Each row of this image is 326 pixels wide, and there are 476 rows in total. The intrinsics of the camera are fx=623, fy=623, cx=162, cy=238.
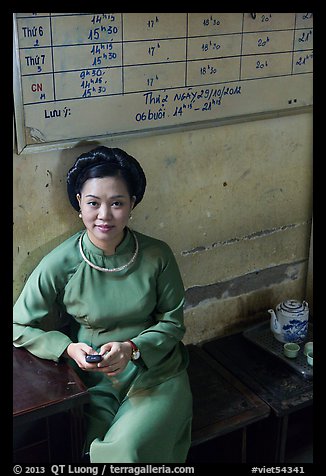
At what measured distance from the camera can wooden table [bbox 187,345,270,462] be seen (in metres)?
2.20

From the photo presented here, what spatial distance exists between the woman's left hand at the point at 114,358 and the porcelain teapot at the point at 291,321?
0.87 metres

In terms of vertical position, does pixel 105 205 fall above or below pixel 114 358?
above

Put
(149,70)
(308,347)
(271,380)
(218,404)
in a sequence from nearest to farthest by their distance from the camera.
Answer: (149,70)
(218,404)
(271,380)
(308,347)

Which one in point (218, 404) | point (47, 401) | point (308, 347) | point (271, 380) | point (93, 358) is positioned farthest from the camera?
point (308, 347)

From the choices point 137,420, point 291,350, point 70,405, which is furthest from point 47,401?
point 291,350

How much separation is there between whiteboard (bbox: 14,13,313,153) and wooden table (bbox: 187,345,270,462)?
986 millimetres

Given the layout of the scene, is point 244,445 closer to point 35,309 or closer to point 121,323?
point 121,323

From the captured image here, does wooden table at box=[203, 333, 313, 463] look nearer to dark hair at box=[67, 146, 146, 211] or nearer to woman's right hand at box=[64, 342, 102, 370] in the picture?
woman's right hand at box=[64, 342, 102, 370]

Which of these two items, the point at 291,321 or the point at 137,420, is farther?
the point at 291,321

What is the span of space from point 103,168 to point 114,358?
23.6 inches

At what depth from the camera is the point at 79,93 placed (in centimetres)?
205

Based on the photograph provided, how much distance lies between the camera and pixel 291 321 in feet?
8.55

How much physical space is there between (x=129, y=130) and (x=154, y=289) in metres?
0.57

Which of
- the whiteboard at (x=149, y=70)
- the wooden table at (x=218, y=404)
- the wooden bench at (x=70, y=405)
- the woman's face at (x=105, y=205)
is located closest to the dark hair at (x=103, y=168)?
the woman's face at (x=105, y=205)
